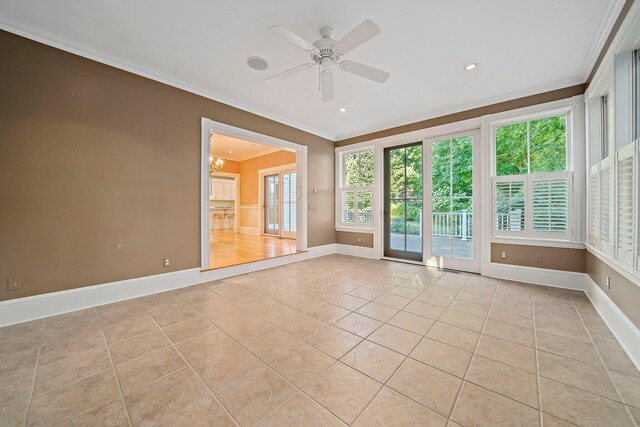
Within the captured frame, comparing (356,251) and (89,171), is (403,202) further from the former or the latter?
(89,171)

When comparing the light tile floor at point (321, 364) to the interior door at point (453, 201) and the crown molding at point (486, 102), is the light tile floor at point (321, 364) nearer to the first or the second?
the interior door at point (453, 201)

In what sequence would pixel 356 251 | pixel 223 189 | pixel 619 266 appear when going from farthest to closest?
pixel 223 189 < pixel 356 251 < pixel 619 266

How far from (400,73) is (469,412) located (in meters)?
3.36

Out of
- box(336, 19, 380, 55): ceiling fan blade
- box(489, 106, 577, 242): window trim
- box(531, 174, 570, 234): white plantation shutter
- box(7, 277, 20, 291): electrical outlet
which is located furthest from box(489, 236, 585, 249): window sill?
box(7, 277, 20, 291): electrical outlet

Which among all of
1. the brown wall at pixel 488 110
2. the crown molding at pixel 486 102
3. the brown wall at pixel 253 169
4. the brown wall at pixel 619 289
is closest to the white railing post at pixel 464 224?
the brown wall at pixel 619 289

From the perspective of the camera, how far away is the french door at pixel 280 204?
7.49m

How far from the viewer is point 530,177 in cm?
341

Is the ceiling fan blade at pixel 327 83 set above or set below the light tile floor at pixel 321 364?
above

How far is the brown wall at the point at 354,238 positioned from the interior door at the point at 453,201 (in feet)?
4.04

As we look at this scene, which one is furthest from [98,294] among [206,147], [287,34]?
[287,34]

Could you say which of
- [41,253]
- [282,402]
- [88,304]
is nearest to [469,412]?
[282,402]

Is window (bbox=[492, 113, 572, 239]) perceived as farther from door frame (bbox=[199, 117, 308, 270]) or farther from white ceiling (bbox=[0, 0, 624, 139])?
door frame (bbox=[199, 117, 308, 270])

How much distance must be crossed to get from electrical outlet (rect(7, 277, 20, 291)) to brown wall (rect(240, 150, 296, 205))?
5792mm

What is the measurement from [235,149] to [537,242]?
739 centimetres
